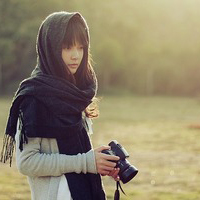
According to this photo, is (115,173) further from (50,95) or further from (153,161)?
(153,161)

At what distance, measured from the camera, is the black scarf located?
82.4 inches

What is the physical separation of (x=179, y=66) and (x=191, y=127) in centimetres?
2233

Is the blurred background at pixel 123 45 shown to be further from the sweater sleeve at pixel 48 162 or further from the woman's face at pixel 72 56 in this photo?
the sweater sleeve at pixel 48 162

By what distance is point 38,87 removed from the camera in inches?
82.5

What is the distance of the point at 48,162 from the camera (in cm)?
208

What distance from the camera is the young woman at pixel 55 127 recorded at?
6.86 feet

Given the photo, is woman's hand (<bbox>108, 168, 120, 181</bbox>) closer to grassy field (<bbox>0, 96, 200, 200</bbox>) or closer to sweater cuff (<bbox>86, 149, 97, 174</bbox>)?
sweater cuff (<bbox>86, 149, 97, 174</bbox>)

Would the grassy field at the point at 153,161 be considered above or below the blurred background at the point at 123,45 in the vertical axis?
above

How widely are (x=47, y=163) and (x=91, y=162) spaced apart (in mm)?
184

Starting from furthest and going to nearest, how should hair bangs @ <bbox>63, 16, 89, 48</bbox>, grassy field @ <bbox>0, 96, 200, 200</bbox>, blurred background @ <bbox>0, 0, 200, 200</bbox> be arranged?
blurred background @ <bbox>0, 0, 200, 200</bbox>
grassy field @ <bbox>0, 96, 200, 200</bbox>
hair bangs @ <bbox>63, 16, 89, 48</bbox>

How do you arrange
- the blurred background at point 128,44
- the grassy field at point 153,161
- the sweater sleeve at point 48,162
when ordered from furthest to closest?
the blurred background at point 128,44, the grassy field at point 153,161, the sweater sleeve at point 48,162

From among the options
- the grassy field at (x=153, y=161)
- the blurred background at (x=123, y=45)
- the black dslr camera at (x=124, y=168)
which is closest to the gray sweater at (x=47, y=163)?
the black dslr camera at (x=124, y=168)

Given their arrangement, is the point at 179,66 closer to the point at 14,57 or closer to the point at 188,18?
the point at 188,18

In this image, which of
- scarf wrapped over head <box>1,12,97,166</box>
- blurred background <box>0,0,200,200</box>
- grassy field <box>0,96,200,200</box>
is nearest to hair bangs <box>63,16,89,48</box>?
scarf wrapped over head <box>1,12,97,166</box>
